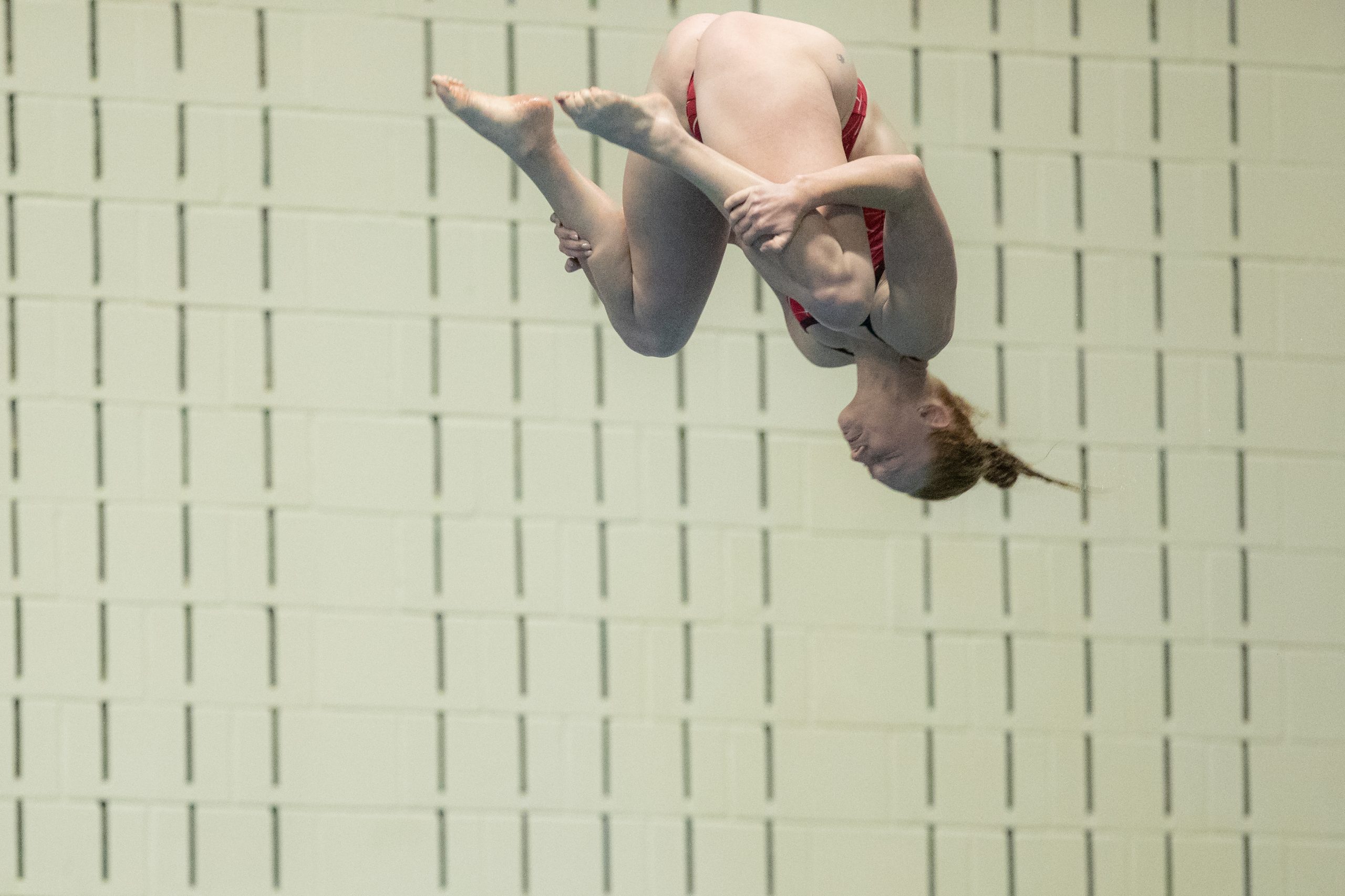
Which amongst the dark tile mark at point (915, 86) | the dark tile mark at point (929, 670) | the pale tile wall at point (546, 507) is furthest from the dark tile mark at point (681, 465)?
the dark tile mark at point (915, 86)

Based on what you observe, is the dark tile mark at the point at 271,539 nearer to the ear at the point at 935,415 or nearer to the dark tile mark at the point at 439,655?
the dark tile mark at the point at 439,655

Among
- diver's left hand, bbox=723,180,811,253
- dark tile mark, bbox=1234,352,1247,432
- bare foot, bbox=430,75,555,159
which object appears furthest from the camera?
dark tile mark, bbox=1234,352,1247,432

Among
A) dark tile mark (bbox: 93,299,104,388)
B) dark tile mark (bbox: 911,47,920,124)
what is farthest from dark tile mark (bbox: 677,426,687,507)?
dark tile mark (bbox: 93,299,104,388)

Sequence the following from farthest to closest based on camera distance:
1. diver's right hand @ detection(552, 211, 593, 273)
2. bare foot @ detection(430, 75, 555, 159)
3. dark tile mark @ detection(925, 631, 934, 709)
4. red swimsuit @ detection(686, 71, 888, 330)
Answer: dark tile mark @ detection(925, 631, 934, 709)
diver's right hand @ detection(552, 211, 593, 273)
red swimsuit @ detection(686, 71, 888, 330)
bare foot @ detection(430, 75, 555, 159)

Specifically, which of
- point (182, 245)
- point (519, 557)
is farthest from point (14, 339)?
point (519, 557)

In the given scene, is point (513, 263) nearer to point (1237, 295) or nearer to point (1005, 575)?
point (1005, 575)

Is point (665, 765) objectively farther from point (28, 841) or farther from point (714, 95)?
point (714, 95)

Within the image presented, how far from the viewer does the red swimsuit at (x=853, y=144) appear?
88.7 inches

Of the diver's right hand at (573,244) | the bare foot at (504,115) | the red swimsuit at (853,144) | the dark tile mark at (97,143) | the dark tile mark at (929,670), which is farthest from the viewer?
the dark tile mark at (929,670)

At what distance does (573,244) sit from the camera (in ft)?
7.90

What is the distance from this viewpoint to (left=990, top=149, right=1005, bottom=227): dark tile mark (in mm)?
3793

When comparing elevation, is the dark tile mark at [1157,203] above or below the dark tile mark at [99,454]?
above

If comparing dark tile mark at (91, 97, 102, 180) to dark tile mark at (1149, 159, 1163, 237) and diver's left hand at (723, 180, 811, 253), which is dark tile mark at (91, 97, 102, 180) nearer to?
diver's left hand at (723, 180, 811, 253)

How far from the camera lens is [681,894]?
3705 millimetres
